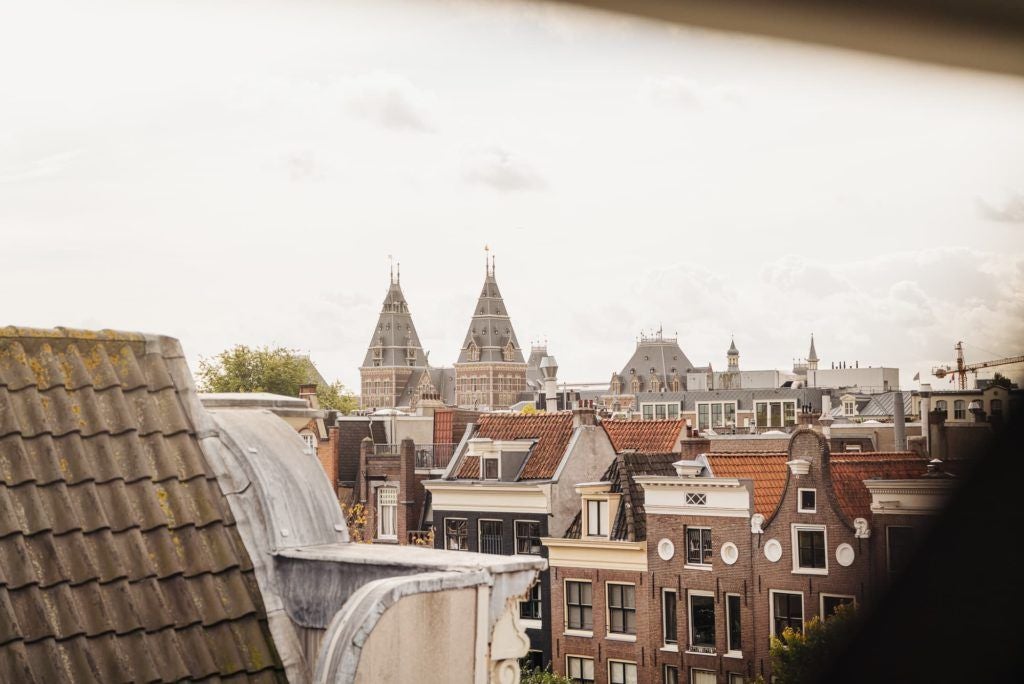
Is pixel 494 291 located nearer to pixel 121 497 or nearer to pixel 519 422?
pixel 519 422

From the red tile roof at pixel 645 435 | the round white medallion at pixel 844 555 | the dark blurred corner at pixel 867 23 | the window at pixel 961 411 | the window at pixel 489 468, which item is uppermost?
the dark blurred corner at pixel 867 23

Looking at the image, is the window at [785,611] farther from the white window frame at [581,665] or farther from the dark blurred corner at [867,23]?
the dark blurred corner at [867,23]

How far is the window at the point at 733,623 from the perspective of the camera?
9.07 meters

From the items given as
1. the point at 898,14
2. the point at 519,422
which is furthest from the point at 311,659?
the point at 519,422

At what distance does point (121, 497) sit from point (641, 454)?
9.33m

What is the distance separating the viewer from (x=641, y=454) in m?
10.5

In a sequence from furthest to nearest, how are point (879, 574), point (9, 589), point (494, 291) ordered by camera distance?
1. point (494, 291)
2. point (9, 589)
3. point (879, 574)

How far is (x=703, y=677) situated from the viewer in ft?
30.4

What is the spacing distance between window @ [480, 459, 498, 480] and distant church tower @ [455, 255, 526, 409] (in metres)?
38.7

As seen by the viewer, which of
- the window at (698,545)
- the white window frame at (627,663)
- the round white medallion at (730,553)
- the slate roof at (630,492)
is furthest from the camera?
the slate roof at (630,492)

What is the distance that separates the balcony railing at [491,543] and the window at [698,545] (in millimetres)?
2314

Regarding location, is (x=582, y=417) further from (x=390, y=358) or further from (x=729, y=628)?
(x=390, y=358)

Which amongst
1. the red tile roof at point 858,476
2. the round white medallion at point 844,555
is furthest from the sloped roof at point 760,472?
the round white medallion at point 844,555

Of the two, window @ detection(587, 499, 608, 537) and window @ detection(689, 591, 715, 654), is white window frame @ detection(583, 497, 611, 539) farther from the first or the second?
window @ detection(689, 591, 715, 654)
